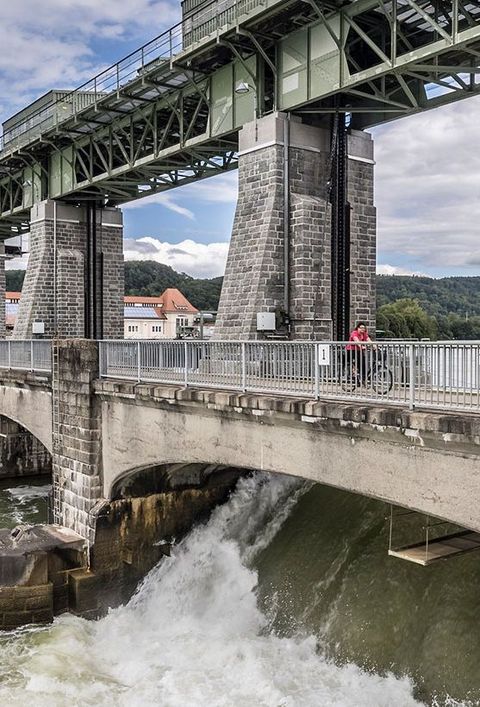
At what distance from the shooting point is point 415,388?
8141mm

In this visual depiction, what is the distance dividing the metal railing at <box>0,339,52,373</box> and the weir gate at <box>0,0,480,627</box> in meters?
0.07

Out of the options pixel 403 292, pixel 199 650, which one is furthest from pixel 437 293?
pixel 199 650

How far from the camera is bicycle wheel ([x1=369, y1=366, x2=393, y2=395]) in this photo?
335 inches

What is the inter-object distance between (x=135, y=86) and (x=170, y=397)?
34.8 ft

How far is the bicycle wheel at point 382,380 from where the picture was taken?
8.50m

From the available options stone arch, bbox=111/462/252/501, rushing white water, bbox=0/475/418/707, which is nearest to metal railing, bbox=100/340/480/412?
stone arch, bbox=111/462/252/501

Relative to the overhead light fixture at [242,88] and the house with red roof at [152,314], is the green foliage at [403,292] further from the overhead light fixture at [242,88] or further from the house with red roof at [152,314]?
the overhead light fixture at [242,88]

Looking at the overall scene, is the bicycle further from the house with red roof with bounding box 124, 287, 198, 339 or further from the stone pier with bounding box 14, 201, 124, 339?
the house with red roof with bounding box 124, 287, 198, 339

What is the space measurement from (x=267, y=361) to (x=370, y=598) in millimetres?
4367

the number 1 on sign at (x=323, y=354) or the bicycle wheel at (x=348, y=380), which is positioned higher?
the number 1 on sign at (x=323, y=354)

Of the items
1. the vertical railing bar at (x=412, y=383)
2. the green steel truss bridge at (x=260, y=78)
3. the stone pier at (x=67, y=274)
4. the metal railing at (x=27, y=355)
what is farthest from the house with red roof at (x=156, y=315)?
the vertical railing bar at (x=412, y=383)

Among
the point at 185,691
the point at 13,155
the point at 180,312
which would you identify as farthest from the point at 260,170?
the point at 180,312

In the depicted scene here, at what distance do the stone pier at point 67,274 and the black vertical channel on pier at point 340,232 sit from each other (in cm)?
1319

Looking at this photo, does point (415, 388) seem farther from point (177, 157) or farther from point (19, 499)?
point (19, 499)
